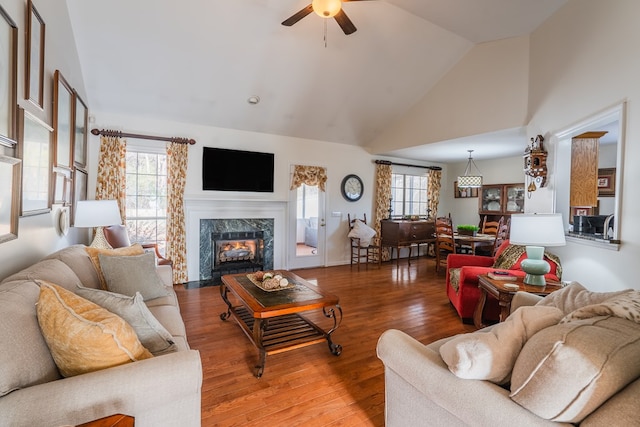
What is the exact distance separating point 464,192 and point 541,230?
5195 mm

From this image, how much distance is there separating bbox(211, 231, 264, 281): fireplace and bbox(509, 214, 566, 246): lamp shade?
4.06m

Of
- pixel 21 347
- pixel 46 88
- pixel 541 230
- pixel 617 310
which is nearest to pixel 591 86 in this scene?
pixel 541 230

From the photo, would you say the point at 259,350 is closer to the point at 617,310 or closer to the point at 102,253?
the point at 102,253

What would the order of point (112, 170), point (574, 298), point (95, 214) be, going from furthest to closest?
point (112, 170) → point (95, 214) → point (574, 298)

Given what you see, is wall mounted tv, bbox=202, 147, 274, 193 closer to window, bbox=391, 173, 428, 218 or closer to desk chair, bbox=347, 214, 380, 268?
desk chair, bbox=347, 214, 380, 268

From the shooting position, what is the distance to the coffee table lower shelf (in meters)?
2.38

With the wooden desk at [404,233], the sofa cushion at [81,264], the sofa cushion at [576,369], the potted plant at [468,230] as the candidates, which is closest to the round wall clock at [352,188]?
the wooden desk at [404,233]

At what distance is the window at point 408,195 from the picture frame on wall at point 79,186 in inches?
223

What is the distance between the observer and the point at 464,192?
7430mm

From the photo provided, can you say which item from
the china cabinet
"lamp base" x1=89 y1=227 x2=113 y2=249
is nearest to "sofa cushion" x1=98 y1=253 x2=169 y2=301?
"lamp base" x1=89 y1=227 x2=113 y2=249

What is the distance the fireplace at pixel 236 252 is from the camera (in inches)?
203

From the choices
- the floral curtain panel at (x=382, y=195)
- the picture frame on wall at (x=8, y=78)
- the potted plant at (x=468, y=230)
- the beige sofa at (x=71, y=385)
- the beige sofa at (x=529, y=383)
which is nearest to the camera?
the beige sofa at (x=529, y=383)

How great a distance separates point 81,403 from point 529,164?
4.42 meters

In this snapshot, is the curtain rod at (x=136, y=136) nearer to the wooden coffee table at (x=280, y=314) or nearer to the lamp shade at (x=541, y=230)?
the wooden coffee table at (x=280, y=314)
